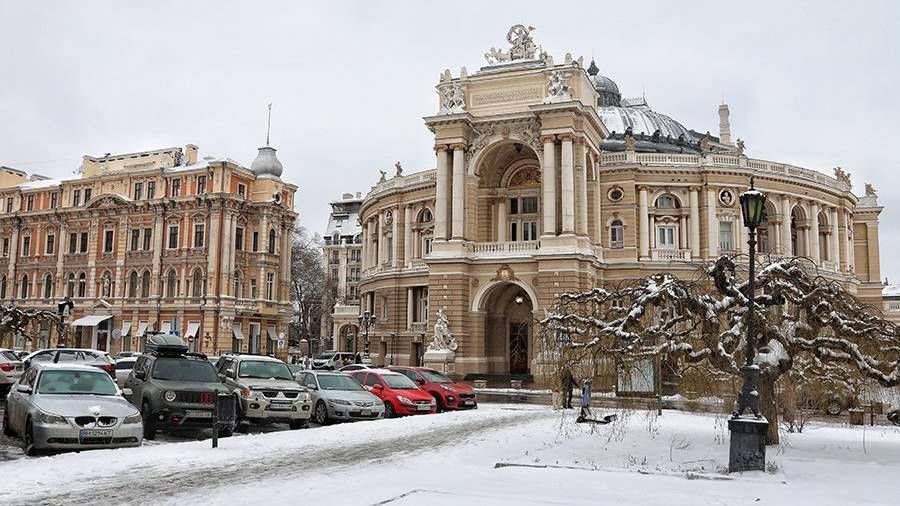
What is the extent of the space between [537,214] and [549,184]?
16.4 ft

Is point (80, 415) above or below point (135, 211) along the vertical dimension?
below

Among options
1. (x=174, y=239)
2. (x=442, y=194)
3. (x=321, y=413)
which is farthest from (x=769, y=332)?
(x=174, y=239)

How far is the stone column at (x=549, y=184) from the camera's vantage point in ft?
150

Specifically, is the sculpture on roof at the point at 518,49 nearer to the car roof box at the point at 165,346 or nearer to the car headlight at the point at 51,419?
the car roof box at the point at 165,346

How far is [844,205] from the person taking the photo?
58656mm

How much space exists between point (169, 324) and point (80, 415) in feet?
185

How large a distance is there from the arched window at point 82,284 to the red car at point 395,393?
53742 mm

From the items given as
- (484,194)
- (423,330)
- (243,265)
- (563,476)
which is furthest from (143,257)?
(563,476)

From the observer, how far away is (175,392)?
18.1 m

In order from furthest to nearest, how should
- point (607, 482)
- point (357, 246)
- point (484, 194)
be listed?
1. point (357, 246)
2. point (484, 194)
3. point (607, 482)

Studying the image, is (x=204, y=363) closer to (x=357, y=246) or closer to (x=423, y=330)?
(x=423, y=330)

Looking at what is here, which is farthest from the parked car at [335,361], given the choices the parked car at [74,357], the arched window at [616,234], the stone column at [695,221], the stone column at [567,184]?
the parked car at [74,357]

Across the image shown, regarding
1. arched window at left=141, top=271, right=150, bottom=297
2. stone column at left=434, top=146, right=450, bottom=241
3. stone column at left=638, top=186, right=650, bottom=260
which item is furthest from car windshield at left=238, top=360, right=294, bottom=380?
arched window at left=141, top=271, right=150, bottom=297

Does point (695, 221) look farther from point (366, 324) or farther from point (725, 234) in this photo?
point (366, 324)
